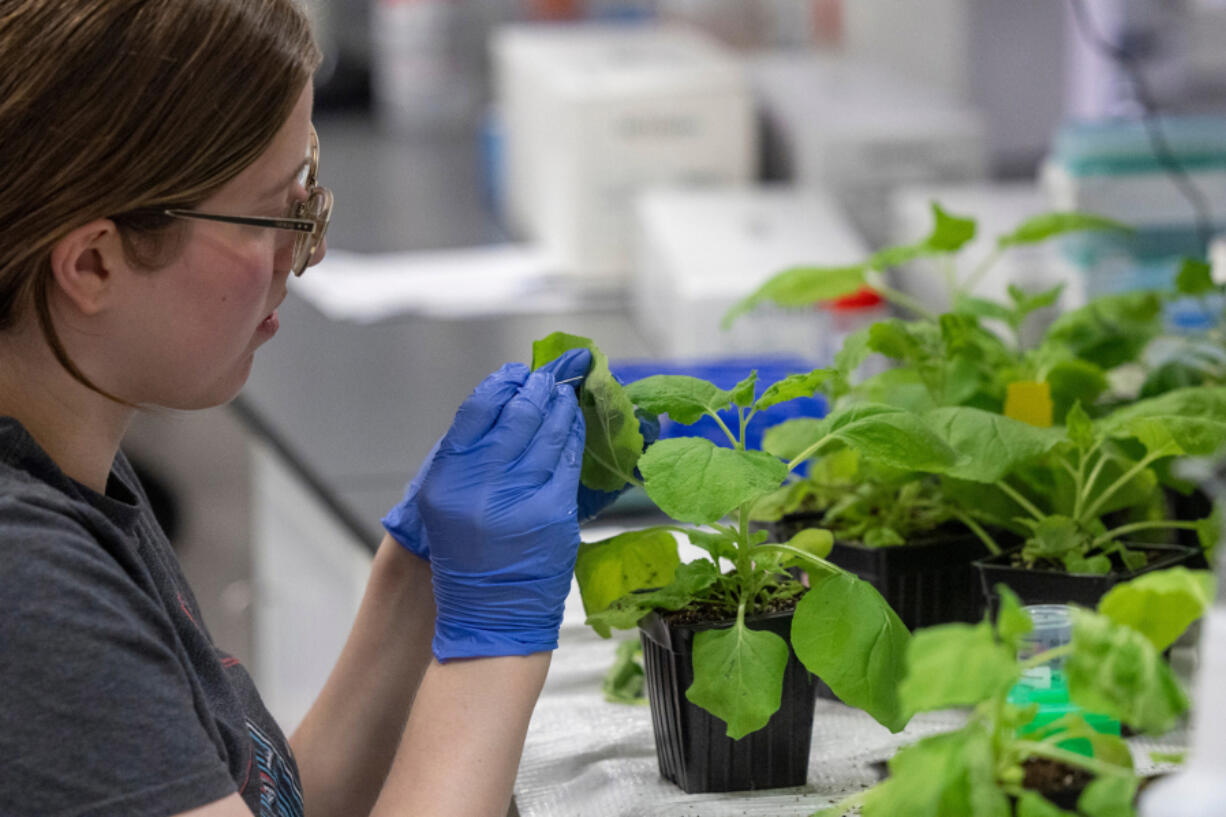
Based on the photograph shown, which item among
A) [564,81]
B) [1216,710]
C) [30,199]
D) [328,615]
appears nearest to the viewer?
[1216,710]

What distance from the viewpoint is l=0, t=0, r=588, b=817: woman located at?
676 mm

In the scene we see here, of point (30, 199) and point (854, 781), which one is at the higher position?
point (30, 199)

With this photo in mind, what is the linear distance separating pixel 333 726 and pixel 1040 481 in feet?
1.76

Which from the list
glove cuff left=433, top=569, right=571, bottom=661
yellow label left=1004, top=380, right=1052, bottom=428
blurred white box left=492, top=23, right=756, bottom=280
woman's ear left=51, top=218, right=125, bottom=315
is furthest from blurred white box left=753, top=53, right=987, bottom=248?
woman's ear left=51, top=218, right=125, bottom=315

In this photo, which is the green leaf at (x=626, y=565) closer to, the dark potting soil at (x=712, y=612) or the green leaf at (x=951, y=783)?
the dark potting soil at (x=712, y=612)

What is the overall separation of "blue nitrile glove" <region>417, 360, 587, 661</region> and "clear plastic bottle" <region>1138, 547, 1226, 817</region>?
40 centimetres

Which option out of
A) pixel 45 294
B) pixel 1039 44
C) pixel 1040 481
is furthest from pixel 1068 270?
pixel 45 294

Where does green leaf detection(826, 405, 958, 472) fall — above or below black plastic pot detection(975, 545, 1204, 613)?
above

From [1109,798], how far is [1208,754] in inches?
1.7

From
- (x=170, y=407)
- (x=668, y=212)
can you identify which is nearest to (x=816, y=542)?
(x=170, y=407)

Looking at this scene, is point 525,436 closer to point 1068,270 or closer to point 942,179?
point 1068,270

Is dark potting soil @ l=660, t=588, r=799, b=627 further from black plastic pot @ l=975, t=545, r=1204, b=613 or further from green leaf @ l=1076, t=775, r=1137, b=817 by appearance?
green leaf @ l=1076, t=775, r=1137, b=817

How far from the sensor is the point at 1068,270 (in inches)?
73.6

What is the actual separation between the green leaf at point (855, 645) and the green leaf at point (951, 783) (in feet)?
0.53
